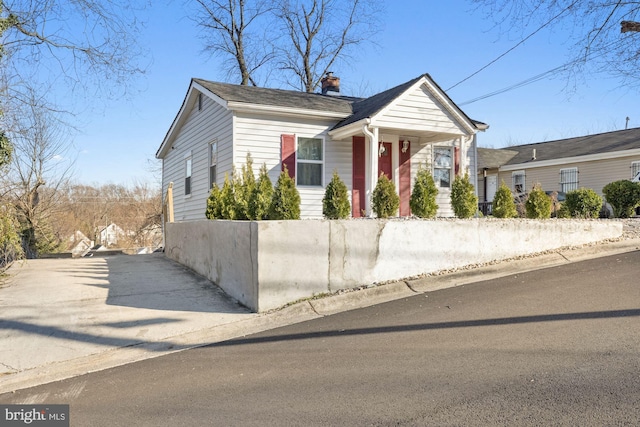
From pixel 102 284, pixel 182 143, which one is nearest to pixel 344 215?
pixel 102 284

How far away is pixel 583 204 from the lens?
10.8 m

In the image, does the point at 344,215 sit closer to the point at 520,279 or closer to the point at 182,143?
the point at 520,279

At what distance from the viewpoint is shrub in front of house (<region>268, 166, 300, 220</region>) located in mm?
6938

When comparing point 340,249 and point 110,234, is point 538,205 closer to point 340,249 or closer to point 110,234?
point 340,249

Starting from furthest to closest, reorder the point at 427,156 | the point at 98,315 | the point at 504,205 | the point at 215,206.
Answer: the point at 427,156
the point at 215,206
the point at 504,205
the point at 98,315

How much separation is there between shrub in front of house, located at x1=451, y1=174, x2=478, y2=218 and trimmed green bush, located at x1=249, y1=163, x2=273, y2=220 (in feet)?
12.3

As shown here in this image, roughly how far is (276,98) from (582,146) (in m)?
18.0

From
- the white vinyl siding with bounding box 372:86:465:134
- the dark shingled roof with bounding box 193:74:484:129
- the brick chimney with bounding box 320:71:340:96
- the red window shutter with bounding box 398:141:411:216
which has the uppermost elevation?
the brick chimney with bounding box 320:71:340:96

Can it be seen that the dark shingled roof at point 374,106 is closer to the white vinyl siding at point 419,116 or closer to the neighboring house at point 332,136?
the neighboring house at point 332,136

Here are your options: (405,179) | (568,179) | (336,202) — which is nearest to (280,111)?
(405,179)

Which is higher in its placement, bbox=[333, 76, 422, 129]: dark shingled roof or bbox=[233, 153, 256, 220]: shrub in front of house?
bbox=[333, 76, 422, 129]: dark shingled roof

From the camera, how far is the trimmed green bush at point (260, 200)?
23.9 feet

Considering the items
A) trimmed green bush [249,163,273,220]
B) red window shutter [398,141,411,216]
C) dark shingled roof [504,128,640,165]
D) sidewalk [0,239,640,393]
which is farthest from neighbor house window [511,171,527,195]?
trimmed green bush [249,163,273,220]

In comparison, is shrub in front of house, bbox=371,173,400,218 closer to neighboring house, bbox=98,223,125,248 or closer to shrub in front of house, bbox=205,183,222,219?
shrub in front of house, bbox=205,183,222,219
